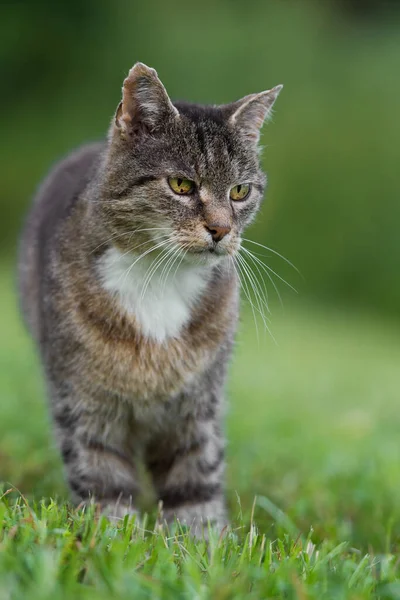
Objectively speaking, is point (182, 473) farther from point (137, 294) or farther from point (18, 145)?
point (18, 145)

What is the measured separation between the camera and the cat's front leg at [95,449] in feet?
9.18

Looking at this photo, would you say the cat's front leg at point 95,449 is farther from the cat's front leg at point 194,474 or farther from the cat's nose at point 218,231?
the cat's nose at point 218,231

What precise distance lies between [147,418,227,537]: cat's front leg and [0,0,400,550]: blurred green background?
1.57 feet

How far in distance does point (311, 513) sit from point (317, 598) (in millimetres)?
1593

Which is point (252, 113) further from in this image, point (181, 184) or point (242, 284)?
point (242, 284)

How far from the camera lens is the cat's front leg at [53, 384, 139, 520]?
2.80 metres

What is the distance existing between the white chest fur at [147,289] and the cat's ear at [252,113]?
1.72ft

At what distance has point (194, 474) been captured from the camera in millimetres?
3031

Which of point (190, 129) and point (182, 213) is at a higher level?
point (190, 129)

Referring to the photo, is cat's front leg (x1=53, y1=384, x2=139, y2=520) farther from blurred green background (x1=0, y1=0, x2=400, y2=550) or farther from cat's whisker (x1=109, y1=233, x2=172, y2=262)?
blurred green background (x1=0, y1=0, x2=400, y2=550)

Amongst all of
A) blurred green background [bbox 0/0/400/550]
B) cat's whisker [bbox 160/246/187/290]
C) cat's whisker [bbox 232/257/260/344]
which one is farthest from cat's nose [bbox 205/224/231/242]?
blurred green background [bbox 0/0/400/550]

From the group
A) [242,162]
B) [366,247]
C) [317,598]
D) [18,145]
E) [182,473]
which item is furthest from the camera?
[18,145]

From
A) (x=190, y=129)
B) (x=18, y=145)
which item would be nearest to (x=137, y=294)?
(x=190, y=129)

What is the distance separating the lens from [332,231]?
42.1 feet
